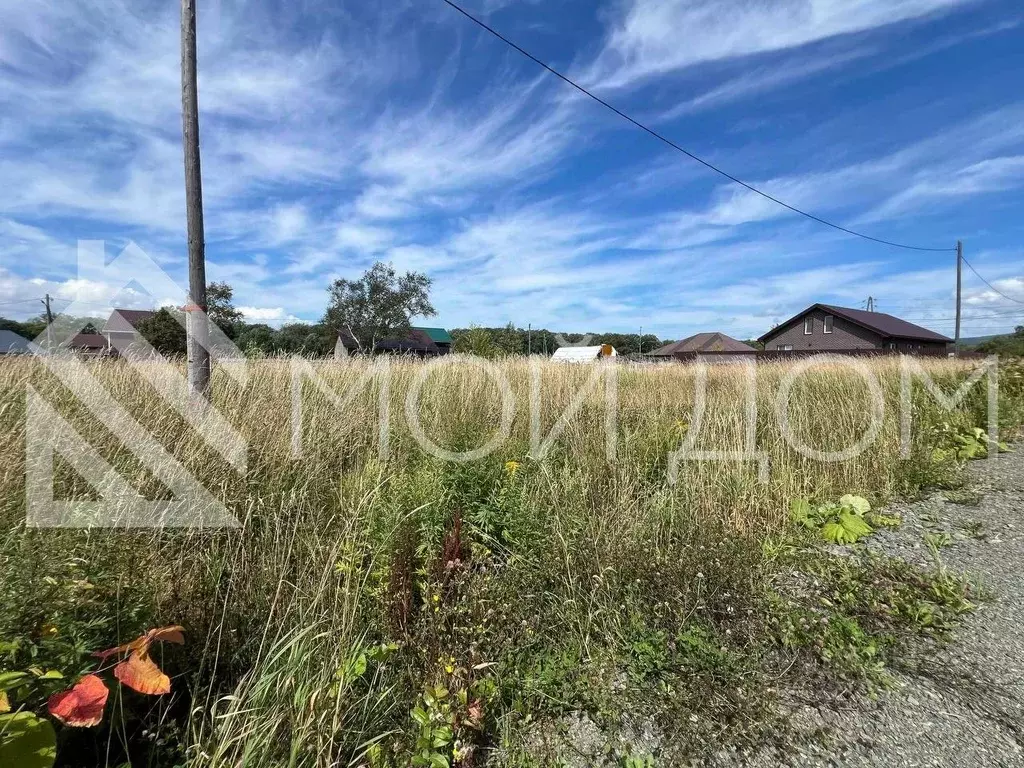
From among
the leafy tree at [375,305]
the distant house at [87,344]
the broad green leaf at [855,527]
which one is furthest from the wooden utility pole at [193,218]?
the leafy tree at [375,305]

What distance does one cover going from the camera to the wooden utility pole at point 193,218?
307 cm

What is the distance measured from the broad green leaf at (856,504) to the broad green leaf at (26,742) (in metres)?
4.03

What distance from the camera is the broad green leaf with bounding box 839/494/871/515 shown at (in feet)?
10.7

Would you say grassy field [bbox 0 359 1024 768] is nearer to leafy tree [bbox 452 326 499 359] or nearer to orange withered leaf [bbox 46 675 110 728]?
orange withered leaf [bbox 46 675 110 728]

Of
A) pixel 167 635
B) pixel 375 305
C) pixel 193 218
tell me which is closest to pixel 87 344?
pixel 193 218

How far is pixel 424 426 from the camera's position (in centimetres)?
403

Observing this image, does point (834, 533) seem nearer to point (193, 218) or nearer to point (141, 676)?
point (141, 676)

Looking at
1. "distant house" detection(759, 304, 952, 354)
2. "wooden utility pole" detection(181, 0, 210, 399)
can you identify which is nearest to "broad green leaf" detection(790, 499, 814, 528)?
"wooden utility pole" detection(181, 0, 210, 399)

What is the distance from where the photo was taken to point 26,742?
994 mm

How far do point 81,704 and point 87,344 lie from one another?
530cm

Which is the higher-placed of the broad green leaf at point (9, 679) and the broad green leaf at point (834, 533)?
the broad green leaf at point (9, 679)

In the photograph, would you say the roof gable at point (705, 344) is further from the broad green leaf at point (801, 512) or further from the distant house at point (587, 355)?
the broad green leaf at point (801, 512)

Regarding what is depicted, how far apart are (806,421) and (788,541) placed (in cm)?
255

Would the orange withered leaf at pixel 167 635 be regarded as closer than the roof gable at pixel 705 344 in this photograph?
Yes
